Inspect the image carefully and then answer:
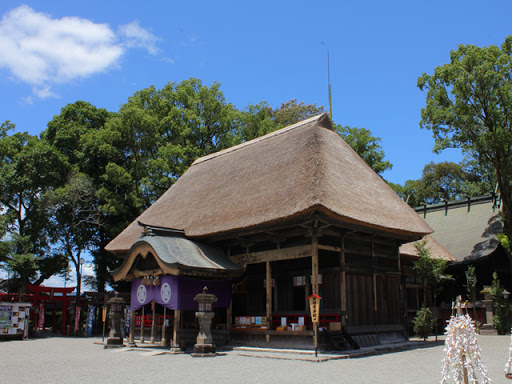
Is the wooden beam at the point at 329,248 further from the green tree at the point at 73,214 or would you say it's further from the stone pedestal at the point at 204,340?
the green tree at the point at 73,214

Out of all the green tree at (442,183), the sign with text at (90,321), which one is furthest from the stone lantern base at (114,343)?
the green tree at (442,183)

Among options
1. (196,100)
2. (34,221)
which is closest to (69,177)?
(34,221)

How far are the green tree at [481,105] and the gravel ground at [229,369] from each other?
1012 centimetres

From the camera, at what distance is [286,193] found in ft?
42.1

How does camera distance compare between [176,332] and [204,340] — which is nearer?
[204,340]

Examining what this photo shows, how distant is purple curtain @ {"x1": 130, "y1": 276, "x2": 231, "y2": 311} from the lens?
1300 cm

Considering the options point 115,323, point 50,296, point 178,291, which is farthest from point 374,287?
point 50,296

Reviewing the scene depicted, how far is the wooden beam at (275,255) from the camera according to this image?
12484 millimetres

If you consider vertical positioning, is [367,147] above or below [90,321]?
above

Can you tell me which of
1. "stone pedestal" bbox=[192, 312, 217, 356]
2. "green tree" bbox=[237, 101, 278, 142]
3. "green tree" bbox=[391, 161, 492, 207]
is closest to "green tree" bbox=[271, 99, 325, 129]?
"green tree" bbox=[237, 101, 278, 142]

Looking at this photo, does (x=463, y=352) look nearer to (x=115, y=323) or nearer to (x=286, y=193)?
(x=286, y=193)

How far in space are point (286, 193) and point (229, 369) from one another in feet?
17.5

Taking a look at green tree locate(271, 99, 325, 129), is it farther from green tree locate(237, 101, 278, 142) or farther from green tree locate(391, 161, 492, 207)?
green tree locate(391, 161, 492, 207)

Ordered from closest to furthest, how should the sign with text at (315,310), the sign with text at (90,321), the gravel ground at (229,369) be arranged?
the gravel ground at (229,369), the sign with text at (315,310), the sign with text at (90,321)
